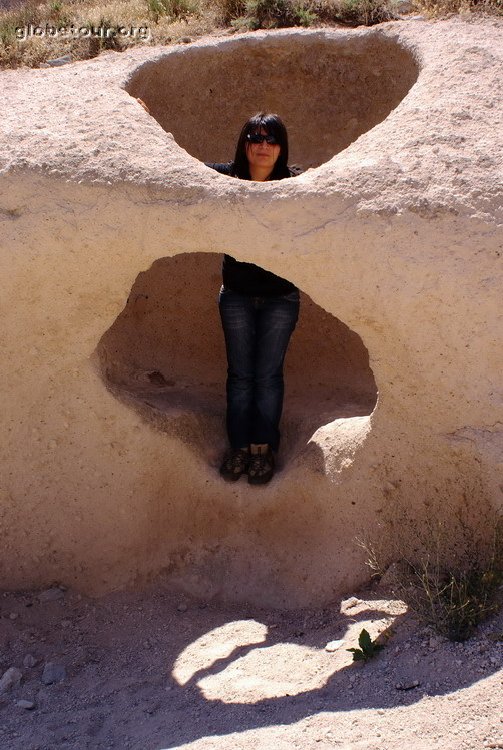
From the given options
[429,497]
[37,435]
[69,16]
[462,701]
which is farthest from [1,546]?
[69,16]

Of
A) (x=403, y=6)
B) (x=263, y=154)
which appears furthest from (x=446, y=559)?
(x=403, y=6)

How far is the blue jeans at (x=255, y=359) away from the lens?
4.09 meters

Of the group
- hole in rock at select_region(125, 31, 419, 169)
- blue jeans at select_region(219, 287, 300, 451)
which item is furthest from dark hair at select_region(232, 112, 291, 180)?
hole in rock at select_region(125, 31, 419, 169)

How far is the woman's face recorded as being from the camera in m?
3.88

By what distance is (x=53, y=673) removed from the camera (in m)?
3.93

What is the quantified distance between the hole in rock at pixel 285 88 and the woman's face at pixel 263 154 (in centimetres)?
110

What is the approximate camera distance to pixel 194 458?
174 inches

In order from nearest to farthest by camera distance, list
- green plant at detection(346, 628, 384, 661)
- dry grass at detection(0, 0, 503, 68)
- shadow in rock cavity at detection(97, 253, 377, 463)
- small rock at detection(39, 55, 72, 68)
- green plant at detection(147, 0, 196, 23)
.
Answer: green plant at detection(346, 628, 384, 661) < shadow in rock cavity at detection(97, 253, 377, 463) < dry grass at detection(0, 0, 503, 68) < small rock at detection(39, 55, 72, 68) < green plant at detection(147, 0, 196, 23)

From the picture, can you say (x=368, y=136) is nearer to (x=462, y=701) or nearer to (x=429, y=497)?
(x=429, y=497)

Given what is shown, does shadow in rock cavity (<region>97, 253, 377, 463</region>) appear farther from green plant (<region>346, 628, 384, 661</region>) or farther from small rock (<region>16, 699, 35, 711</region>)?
small rock (<region>16, 699, 35, 711</region>)

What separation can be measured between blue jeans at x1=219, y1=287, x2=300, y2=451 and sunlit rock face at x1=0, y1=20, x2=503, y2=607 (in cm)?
24

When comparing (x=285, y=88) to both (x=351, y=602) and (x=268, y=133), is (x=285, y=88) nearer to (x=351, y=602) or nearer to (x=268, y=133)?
(x=268, y=133)

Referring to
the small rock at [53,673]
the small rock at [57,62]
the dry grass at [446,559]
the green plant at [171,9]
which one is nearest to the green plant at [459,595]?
the dry grass at [446,559]

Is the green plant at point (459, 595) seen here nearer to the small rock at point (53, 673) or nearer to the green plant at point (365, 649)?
the green plant at point (365, 649)
